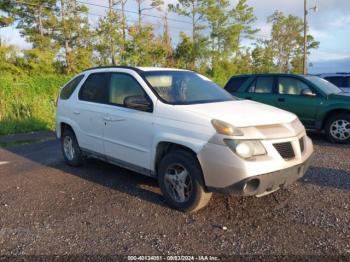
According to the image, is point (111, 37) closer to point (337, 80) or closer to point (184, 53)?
point (184, 53)

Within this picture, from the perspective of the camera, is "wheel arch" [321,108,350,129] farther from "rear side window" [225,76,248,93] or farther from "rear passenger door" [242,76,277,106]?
"rear side window" [225,76,248,93]

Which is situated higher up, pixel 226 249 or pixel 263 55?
pixel 263 55

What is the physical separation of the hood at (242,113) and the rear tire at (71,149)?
2.73 metres

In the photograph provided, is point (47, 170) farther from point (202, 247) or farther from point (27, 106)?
point (27, 106)

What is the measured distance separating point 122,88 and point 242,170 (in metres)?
2.38

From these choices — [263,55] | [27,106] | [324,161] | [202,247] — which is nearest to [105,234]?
[202,247]

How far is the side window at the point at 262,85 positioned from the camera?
9.80 metres

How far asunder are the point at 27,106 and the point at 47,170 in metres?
7.46

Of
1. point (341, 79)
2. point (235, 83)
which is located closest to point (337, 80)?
point (341, 79)

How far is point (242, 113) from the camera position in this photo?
174 inches

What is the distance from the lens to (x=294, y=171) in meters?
4.29

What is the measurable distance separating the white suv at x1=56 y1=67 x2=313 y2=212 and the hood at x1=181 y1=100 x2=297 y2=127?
11mm

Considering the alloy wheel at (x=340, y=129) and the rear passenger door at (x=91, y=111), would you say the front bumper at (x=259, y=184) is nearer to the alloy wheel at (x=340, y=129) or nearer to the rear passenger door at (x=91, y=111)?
the rear passenger door at (x=91, y=111)

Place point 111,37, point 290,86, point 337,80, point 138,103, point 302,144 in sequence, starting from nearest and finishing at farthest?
→ point 302,144, point 138,103, point 290,86, point 337,80, point 111,37
